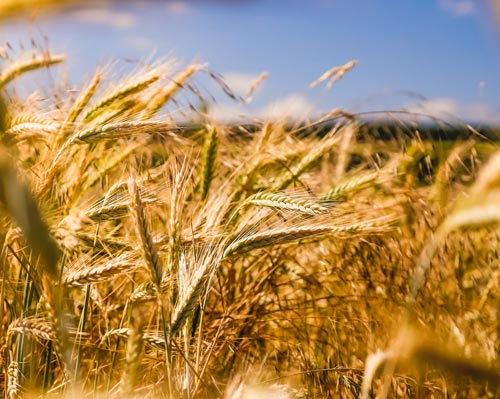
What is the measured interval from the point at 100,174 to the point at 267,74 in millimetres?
1851

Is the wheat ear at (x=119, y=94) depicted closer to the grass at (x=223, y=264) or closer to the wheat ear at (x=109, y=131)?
the grass at (x=223, y=264)

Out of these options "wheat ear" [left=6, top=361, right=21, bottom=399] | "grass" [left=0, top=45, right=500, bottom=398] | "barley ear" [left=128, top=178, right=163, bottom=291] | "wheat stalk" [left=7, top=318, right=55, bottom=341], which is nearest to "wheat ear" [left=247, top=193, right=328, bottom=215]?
"grass" [left=0, top=45, right=500, bottom=398]

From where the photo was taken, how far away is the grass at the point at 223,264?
1147mm

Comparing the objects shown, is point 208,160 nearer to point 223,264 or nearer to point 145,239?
point 223,264

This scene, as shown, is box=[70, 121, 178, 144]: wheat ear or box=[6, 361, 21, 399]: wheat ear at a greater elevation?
box=[70, 121, 178, 144]: wheat ear

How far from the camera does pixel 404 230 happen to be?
8.18 ft

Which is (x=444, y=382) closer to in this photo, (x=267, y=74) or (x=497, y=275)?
(x=497, y=275)

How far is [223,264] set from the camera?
90.4 inches

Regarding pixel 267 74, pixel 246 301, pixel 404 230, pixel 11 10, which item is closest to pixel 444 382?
pixel 246 301

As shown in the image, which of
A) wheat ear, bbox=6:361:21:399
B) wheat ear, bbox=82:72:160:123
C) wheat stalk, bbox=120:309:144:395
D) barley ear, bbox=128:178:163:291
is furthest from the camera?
wheat ear, bbox=82:72:160:123

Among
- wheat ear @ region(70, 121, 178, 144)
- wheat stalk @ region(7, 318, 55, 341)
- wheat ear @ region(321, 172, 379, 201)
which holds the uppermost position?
wheat ear @ region(70, 121, 178, 144)

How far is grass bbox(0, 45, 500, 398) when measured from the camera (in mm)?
1147

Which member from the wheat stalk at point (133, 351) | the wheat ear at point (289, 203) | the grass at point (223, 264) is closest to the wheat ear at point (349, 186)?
the grass at point (223, 264)

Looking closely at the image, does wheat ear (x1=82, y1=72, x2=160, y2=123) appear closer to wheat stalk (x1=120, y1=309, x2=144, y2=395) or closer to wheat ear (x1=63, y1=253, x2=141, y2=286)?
wheat ear (x1=63, y1=253, x2=141, y2=286)
